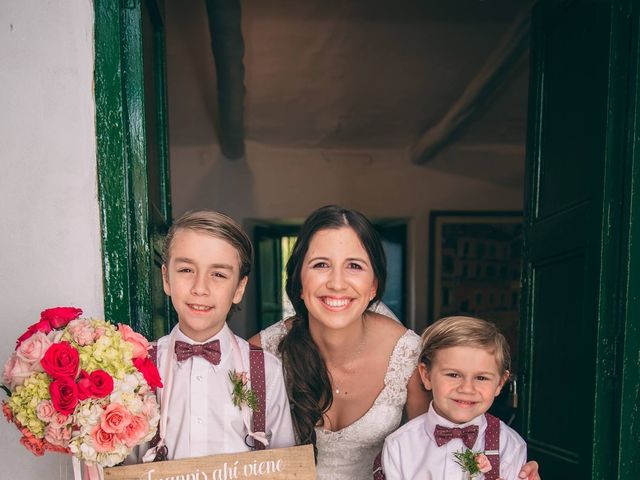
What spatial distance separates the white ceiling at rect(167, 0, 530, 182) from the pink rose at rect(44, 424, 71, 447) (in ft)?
9.52

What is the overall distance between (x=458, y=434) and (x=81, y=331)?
4.25 feet

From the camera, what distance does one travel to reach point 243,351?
1.96m

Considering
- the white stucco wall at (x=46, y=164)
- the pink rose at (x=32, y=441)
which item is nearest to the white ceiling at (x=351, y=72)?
the white stucco wall at (x=46, y=164)

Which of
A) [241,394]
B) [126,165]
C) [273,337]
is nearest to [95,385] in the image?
[241,394]

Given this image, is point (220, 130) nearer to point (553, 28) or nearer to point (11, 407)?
point (553, 28)

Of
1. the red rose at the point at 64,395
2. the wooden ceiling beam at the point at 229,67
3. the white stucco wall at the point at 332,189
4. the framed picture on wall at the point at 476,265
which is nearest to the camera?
the red rose at the point at 64,395

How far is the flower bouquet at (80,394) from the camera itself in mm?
1441

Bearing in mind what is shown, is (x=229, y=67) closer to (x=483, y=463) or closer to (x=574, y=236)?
(x=574, y=236)

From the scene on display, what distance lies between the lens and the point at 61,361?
1.45 metres

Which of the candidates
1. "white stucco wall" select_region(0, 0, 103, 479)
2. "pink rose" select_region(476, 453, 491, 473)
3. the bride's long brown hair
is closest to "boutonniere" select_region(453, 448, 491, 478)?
"pink rose" select_region(476, 453, 491, 473)

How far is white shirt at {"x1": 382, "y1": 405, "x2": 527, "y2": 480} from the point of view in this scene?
190 centimetres

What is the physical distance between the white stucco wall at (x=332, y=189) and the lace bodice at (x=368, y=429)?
13.0 feet

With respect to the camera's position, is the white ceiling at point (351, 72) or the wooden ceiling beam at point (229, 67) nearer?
the wooden ceiling beam at point (229, 67)

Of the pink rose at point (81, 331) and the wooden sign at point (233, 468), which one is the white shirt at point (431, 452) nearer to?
the wooden sign at point (233, 468)
